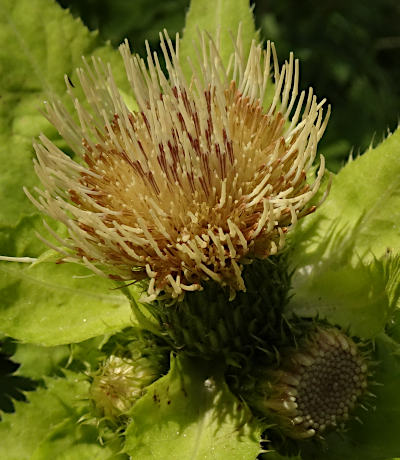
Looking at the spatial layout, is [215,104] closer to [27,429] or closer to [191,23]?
[191,23]

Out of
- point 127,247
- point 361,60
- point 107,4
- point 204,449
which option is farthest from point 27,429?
point 361,60

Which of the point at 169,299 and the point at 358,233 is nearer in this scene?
the point at 169,299

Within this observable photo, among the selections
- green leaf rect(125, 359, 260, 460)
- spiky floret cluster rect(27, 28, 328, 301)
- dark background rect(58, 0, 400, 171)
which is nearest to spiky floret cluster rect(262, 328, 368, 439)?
green leaf rect(125, 359, 260, 460)

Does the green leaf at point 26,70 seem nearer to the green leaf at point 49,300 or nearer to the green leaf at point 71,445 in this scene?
the green leaf at point 49,300

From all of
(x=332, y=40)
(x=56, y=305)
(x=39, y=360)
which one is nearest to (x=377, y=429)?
(x=56, y=305)

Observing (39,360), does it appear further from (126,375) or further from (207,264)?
(207,264)

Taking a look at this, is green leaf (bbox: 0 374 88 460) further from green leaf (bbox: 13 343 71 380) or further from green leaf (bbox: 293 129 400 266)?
green leaf (bbox: 293 129 400 266)
